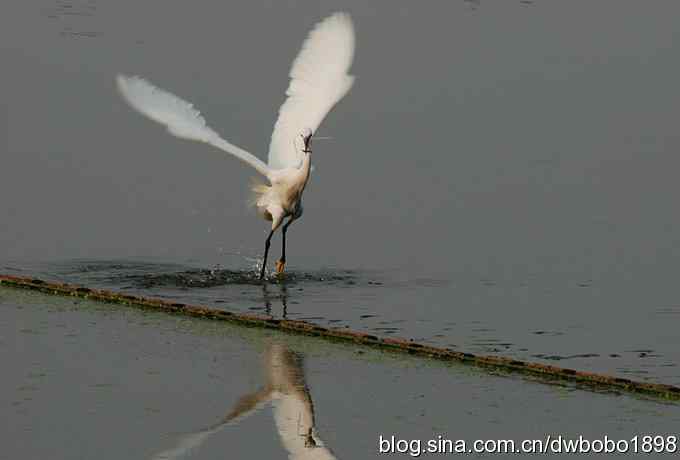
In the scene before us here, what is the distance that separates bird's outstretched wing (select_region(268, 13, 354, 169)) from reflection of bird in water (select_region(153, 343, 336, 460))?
4894 millimetres

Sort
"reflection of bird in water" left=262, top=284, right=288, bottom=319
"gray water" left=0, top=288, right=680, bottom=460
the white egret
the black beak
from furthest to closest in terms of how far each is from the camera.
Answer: the white egret, the black beak, "reflection of bird in water" left=262, top=284, right=288, bottom=319, "gray water" left=0, top=288, right=680, bottom=460

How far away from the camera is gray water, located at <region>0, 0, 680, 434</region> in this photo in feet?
41.2

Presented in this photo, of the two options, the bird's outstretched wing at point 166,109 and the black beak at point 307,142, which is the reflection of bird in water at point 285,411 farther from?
the black beak at point 307,142

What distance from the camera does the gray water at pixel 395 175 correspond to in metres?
12.6

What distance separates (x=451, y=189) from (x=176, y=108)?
4.80 meters

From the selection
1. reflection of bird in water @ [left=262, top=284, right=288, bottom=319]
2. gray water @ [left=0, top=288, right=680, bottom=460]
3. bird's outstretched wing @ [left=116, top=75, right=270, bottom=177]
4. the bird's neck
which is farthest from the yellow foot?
gray water @ [left=0, top=288, right=680, bottom=460]

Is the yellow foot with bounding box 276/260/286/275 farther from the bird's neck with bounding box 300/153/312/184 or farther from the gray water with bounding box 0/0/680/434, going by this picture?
the bird's neck with bounding box 300/153/312/184

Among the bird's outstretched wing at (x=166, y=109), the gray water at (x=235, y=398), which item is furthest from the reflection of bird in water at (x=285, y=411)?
the bird's outstretched wing at (x=166, y=109)

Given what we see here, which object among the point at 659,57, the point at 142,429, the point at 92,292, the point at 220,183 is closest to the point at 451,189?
the point at 220,183

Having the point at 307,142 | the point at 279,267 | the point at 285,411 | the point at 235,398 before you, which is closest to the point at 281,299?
the point at 279,267

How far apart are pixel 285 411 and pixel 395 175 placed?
31.4 ft

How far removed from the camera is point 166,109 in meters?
13.0

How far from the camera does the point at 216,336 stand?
1009 centimetres

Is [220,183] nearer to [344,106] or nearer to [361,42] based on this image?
[344,106]
